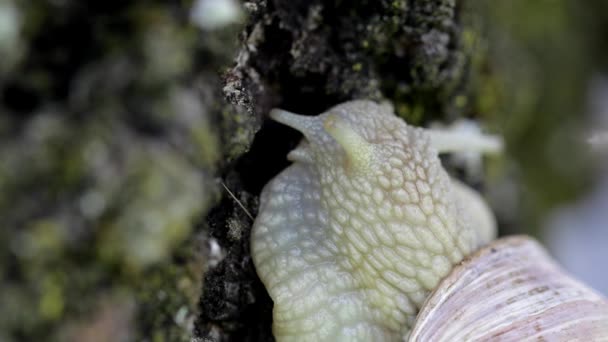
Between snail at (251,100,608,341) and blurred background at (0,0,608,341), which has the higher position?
blurred background at (0,0,608,341)

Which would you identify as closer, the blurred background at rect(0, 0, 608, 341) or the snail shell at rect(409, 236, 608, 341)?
the blurred background at rect(0, 0, 608, 341)

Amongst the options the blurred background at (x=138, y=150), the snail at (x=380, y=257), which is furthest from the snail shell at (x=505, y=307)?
the blurred background at (x=138, y=150)

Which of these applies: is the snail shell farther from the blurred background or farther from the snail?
the blurred background

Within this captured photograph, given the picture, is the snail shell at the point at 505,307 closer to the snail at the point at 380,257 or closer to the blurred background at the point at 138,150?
the snail at the point at 380,257

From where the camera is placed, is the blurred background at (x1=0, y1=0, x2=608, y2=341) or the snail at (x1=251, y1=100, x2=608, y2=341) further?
the snail at (x1=251, y1=100, x2=608, y2=341)

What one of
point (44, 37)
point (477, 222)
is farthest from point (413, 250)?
point (44, 37)

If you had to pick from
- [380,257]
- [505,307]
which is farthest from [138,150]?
[505,307]

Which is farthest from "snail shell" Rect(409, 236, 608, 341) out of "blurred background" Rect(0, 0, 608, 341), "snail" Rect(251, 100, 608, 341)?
"blurred background" Rect(0, 0, 608, 341)

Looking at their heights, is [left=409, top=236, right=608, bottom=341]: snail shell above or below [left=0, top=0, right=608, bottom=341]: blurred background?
below

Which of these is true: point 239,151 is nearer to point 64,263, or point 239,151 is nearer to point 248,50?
point 248,50
